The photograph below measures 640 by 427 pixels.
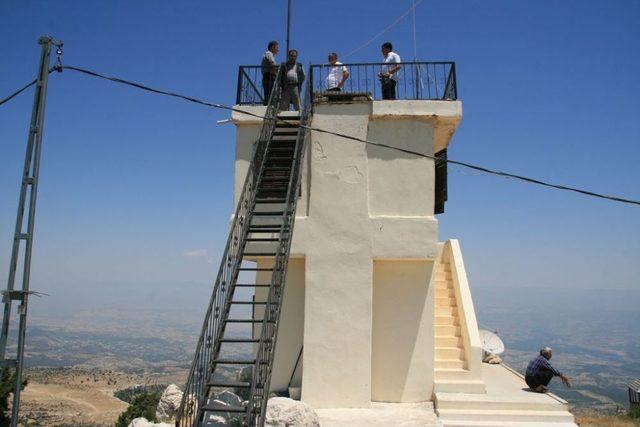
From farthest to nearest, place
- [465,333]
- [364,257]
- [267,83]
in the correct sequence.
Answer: [267,83] → [465,333] → [364,257]

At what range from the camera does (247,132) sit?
36.0 ft

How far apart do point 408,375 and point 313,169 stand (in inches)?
178

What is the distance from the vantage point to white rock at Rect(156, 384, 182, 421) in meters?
9.69

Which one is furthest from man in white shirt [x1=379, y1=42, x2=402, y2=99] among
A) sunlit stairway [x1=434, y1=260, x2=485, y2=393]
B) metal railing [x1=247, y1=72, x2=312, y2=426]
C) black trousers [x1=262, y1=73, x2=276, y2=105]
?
sunlit stairway [x1=434, y1=260, x2=485, y2=393]

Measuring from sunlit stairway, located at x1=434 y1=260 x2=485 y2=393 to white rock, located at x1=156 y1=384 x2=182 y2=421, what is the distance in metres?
4.97

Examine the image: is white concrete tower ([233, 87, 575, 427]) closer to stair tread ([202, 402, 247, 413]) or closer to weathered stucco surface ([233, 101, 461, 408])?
weathered stucco surface ([233, 101, 461, 408])

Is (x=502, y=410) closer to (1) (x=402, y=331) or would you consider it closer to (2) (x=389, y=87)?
(1) (x=402, y=331)

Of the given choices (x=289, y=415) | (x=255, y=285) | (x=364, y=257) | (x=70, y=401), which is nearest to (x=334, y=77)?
(x=364, y=257)

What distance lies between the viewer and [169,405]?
9.77 m

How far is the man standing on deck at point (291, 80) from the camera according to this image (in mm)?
11664

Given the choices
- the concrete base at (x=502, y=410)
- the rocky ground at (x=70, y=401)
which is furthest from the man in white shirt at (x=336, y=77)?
the rocky ground at (x=70, y=401)

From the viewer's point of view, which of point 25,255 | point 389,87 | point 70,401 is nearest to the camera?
point 25,255

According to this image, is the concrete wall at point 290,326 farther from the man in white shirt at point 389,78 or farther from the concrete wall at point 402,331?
the man in white shirt at point 389,78

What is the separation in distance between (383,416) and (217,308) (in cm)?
391
